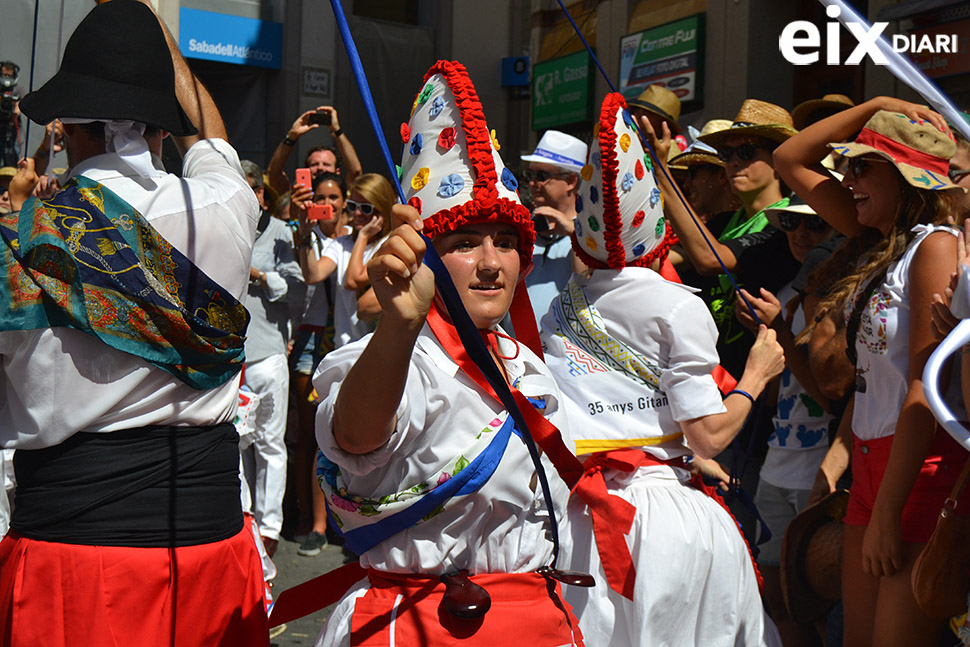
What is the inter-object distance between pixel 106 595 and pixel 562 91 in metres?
14.2

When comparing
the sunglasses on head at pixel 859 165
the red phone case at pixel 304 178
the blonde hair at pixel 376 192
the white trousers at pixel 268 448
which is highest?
the red phone case at pixel 304 178

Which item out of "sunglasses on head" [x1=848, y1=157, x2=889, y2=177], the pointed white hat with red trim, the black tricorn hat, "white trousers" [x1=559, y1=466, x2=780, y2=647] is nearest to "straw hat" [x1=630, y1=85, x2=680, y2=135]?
"sunglasses on head" [x1=848, y1=157, x2=889, y2=177]

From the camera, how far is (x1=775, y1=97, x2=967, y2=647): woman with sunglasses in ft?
8.80

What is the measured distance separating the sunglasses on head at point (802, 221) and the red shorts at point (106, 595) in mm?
2783

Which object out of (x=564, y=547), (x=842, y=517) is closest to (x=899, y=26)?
(x=842, y=517)

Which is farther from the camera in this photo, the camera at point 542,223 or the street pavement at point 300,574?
the camera at point 542,223

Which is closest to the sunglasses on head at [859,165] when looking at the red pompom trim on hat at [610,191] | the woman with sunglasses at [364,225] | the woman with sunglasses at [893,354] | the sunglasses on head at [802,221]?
the woman with sunglasses at [893,354]

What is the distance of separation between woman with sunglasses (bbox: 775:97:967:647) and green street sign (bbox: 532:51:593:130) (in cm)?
1193

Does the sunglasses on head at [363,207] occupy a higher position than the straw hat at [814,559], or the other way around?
the sunglasses on head at [363,207]

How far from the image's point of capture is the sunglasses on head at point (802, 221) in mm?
4020

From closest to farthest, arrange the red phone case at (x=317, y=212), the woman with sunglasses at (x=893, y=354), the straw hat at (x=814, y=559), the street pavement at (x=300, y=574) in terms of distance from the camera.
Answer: the woman with sunglasses at (x=893, y=354)
the straw hat at (x=814, y=559)
the street pavement at (x=300, y=574)
the red phone case at (x=317, y=212)

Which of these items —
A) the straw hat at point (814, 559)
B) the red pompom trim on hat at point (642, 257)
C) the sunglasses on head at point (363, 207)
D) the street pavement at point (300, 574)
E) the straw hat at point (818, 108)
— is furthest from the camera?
the sunglasses on head at point (363, 207)

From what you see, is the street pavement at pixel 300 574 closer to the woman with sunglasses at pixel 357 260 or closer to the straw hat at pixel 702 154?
the woman with sunglasses at pixel 357 260

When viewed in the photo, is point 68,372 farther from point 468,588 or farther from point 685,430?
point 685,430
